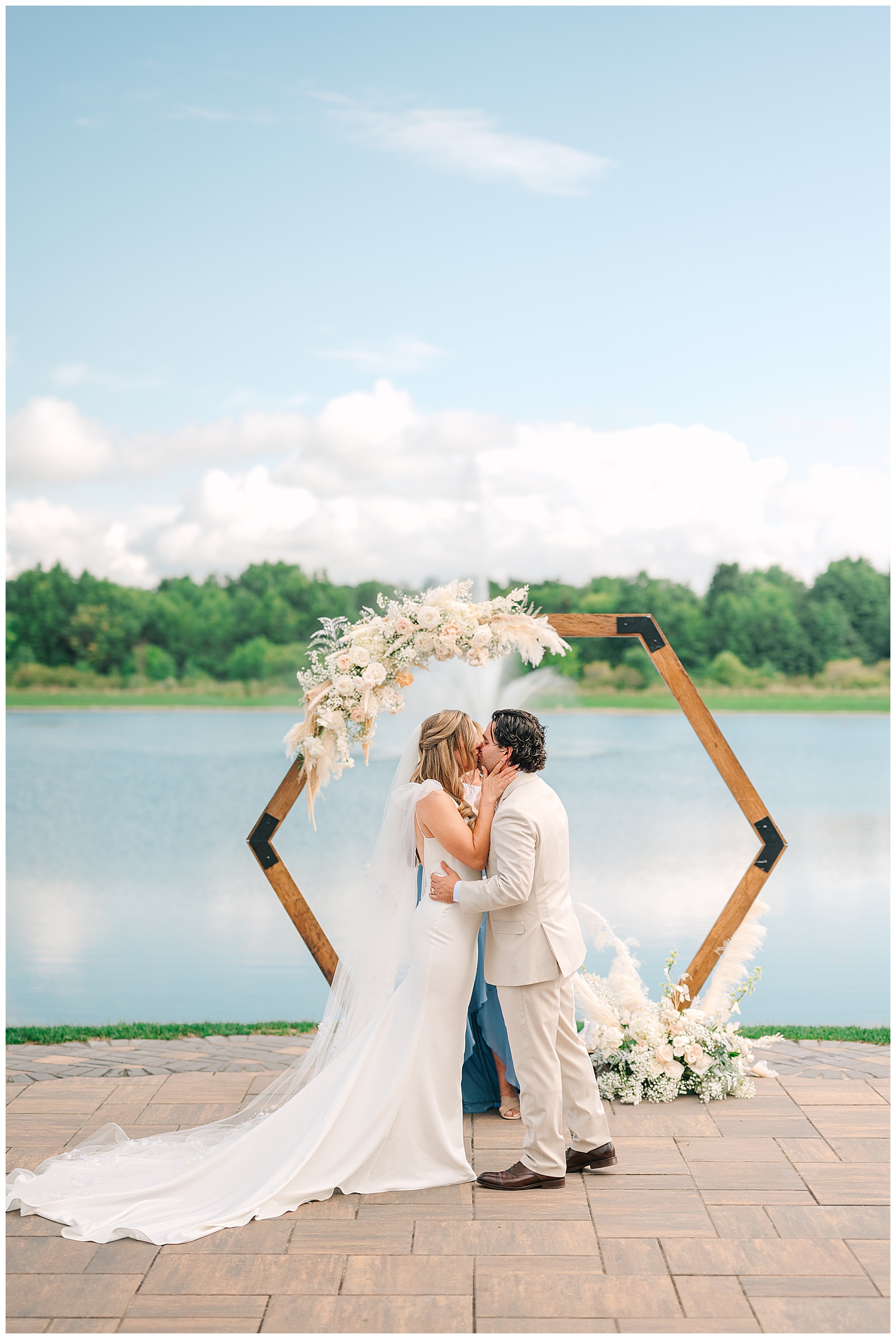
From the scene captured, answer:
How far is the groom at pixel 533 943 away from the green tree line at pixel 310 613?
24.5 meters

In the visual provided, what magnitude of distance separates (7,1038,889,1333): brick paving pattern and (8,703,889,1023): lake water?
3.48m

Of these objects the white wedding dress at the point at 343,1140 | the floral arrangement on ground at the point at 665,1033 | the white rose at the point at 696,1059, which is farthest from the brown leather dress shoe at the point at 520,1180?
the white rose at the point at 696,1059

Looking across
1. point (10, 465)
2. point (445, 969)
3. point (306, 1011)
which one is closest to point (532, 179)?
point (10, 465)

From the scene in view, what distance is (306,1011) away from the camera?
7723 millimetres

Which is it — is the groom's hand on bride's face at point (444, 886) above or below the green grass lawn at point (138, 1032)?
above

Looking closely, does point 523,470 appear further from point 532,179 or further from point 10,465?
point 10,465

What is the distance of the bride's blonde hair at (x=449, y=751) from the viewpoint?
4.23 metres

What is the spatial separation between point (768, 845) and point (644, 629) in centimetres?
114

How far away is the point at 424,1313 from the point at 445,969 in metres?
1.17

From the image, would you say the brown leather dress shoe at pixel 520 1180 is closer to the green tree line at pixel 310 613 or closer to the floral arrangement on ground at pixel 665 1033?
the floral arrangement on ground at pixel 665 1033

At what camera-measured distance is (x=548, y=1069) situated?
3914mm

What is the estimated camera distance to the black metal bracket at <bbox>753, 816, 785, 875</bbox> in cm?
504

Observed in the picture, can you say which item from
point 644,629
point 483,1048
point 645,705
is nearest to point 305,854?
point 483,1048

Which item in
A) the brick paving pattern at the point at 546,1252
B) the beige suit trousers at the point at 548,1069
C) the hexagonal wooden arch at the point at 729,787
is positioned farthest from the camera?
the hexagonal wooden arch at the point at 729,787
